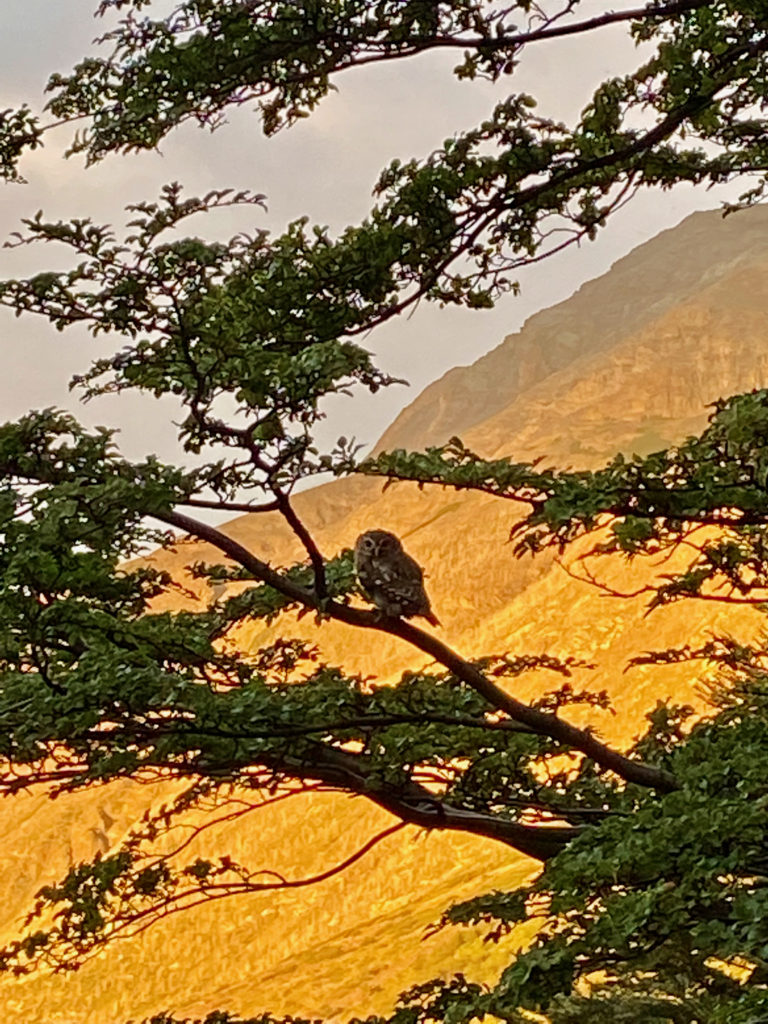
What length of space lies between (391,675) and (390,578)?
83.5 feet

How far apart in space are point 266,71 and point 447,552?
30956 millimetres

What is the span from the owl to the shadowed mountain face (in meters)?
4.12

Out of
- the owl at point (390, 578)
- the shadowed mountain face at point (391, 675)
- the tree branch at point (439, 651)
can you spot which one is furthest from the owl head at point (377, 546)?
the shadowed mountain face at point (391, 675)

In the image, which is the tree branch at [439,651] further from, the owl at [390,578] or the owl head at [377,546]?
the owl head at [377,546]

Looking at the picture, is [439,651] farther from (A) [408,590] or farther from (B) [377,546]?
(B) [377,546]

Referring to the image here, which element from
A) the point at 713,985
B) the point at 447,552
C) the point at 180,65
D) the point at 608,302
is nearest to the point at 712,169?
the point at 180,65

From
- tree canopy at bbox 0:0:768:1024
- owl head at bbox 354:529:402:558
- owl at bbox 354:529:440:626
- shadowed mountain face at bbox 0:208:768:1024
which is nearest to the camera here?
tree canopy at bbox 0:0:768:1024

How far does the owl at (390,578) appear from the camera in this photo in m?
4.20

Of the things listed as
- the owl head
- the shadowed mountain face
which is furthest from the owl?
the shadowed mountain face

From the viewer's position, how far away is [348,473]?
350cm

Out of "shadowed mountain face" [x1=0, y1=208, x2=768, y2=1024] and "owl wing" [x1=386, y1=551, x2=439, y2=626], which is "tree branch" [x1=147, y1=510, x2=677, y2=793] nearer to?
A: "owl wing" [x1=386, y1=551, x2=439, y2=626]

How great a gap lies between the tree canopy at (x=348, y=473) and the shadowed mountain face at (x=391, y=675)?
4113 mm

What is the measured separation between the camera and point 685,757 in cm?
430

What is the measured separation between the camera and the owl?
420 cm
